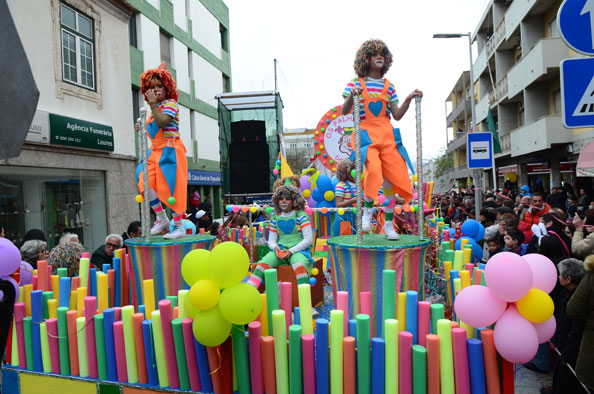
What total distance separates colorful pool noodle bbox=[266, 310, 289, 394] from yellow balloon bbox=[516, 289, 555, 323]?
123 cm

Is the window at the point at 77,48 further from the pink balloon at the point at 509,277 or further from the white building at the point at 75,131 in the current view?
the pink balloon at the point at 509,277

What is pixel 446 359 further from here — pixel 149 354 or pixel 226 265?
pixel 149 354

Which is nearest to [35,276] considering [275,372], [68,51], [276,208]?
[276,208]

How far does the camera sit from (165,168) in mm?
4215

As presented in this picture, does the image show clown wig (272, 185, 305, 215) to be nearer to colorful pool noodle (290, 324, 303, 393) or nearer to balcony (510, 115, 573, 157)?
colorful pool noodle (290, 324, 303, 393)

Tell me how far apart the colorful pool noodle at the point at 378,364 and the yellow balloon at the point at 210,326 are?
792mm

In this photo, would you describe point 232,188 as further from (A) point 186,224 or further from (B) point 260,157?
(A) point 186,224

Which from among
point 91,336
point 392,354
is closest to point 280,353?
point 392,354

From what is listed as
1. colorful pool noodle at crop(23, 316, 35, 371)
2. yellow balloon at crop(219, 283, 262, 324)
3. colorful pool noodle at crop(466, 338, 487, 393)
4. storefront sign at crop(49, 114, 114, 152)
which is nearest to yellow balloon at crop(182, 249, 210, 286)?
yellow balloon at crop(219, 283, 262, 324)

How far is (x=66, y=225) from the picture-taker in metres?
10.0

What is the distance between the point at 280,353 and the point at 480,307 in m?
1.08

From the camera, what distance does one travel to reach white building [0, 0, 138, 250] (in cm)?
866

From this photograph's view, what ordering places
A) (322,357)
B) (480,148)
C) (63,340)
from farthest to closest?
(480,148) → (63,340) → (322,357)

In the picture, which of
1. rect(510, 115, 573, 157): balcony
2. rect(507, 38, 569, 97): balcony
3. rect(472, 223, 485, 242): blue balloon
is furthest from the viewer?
rect(510, 115, 573, 157): balcony
